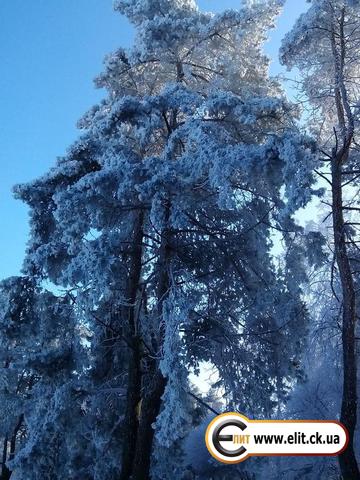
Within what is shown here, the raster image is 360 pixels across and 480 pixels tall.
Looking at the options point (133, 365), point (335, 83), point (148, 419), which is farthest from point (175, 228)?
point (335, 83)

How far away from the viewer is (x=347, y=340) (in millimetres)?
7457

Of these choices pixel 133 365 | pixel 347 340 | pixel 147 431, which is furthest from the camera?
pixel 133 365

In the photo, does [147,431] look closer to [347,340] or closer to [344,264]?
[347,340]

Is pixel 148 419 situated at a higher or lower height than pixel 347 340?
lower

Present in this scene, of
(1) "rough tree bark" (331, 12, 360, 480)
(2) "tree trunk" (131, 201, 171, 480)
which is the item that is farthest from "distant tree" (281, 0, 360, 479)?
(2) "tree trunk" (131, 201, 171, 480)

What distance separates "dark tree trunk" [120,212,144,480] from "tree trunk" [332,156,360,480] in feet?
12.0

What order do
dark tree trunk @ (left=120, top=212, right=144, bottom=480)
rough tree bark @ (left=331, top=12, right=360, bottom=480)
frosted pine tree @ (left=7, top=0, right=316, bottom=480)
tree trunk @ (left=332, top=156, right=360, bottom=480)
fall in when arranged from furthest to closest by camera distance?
dark tree trunk @ (left=120, top=212, right=144, bottom=480) → frosted pine tree @ (left=7, top=0, right=316, bottom=480) → rough tree bark @ (left=331, top=12, right=360, bottom=480) → tree trunk @ (left=332, top=156, right=360, bottom=480)

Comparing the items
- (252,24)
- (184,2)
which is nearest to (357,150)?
(252,24)

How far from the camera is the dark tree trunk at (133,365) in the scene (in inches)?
332

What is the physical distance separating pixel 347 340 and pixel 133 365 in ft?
13.2

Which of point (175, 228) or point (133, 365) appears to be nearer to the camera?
point (175, 228)

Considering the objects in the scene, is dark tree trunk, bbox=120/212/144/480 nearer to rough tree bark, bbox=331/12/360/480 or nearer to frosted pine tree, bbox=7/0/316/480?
frosted pine tree, bbox=7/0/316/480

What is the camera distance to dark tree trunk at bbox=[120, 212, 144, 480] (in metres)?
8.44

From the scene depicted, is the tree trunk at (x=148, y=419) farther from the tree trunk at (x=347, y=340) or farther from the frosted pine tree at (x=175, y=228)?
the tree trunk at (x=347, y=340)
